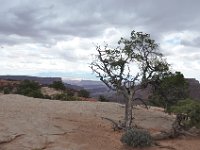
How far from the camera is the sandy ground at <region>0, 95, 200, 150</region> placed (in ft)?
50.6

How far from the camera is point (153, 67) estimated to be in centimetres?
2002

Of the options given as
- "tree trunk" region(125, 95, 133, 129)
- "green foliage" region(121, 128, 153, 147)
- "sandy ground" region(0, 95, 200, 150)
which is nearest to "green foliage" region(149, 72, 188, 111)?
"sandy ground" region(0, 95, 200, 150)

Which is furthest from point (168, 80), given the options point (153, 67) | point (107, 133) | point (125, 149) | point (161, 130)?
point (125, 149)

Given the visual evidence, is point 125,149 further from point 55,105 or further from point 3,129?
point 55,105

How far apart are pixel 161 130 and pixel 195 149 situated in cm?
308

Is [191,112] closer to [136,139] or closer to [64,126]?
[136,139]

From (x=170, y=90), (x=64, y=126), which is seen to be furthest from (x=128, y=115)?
(x=170, y=90)

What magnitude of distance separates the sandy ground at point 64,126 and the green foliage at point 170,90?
1.05 meters

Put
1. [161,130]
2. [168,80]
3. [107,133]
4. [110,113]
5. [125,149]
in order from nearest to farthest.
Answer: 1. [125,149]
2. [107,133]
3. [161,130]
4. [168,80]
5. [110,113]

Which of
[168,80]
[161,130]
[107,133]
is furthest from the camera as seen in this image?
[168,80]

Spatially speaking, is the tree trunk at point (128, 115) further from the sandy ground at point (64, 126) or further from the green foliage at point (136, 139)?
the green foliage at point (136, 139)

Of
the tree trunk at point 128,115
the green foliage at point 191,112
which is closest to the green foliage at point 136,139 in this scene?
the tree trunk at point 128,115

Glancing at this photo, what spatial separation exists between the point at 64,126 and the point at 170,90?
20.2 ft

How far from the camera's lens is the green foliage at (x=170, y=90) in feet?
67.6
